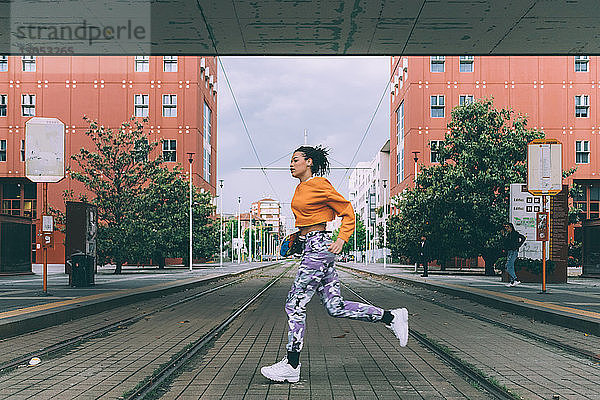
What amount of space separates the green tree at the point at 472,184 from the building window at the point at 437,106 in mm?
24128

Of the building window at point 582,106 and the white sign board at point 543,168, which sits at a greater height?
the building window at point 582,106

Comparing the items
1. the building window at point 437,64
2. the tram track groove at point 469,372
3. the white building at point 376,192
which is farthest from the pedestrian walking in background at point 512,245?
the white building at point 376,192

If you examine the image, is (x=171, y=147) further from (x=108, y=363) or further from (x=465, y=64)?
(x=108, y=363)

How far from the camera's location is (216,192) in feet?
242

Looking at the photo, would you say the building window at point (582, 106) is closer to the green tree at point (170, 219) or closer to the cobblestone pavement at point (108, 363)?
the green tree at point (170, 219)

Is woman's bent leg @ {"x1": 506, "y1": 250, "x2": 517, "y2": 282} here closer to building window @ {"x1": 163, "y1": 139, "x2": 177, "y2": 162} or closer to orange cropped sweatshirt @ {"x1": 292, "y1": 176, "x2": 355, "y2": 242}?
orange cropped sweatshirt @ {"x1": 292, "y1": 176, "x2": 355, "y2": 242}

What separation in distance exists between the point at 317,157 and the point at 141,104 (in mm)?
52612

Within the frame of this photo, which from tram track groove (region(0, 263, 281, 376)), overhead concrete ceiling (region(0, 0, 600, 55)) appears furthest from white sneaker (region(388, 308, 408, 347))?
overhead concrete ceiling (region(0, 0, 600, 55))

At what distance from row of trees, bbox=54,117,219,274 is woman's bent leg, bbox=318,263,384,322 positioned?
2741 cm

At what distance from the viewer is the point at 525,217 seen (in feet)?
A: 76.5

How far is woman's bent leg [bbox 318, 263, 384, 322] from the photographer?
614 centimetres

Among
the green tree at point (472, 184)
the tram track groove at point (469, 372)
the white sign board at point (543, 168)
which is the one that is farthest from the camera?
the green tree at point (472, 184)

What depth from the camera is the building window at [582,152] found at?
5553 centimetres

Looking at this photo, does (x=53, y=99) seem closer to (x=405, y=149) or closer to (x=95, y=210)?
(x=405, y=149)
